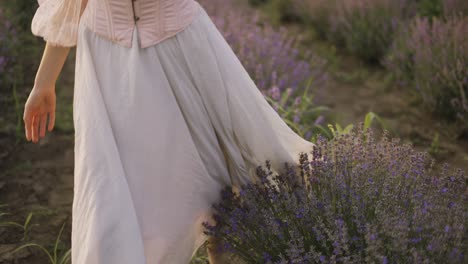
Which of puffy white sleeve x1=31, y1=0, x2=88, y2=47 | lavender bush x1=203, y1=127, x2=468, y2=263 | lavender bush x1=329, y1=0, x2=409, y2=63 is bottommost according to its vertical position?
lavender bush x1=329, y1=0, x2=409, y2=63

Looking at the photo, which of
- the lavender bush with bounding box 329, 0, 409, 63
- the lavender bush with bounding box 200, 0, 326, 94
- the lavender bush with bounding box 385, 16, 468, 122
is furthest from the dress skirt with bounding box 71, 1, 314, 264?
the lavender bush with bounding box 329, 0, 409, 63

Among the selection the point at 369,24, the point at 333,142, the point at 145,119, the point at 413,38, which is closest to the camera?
the point at 145,119

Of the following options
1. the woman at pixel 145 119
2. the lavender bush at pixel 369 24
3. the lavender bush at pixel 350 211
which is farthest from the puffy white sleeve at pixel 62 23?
the lavender bush at pixel 369 24

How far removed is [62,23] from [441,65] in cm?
246

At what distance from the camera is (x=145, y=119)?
187 centimetres

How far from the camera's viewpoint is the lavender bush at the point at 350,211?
1.66 metres

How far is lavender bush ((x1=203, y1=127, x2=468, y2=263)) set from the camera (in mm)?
1658

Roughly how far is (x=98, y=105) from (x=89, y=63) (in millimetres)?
144

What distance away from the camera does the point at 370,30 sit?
4.54m

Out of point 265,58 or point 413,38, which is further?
point 413,38

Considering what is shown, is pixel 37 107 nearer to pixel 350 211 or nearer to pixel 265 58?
pixel 350 211

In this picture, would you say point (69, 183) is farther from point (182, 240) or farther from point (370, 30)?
point (370, 30)

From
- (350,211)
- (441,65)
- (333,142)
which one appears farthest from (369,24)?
(350,211)

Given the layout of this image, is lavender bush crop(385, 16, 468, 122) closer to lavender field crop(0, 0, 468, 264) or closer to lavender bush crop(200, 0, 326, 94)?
lavender field crop(0, 0, 468, 264)
